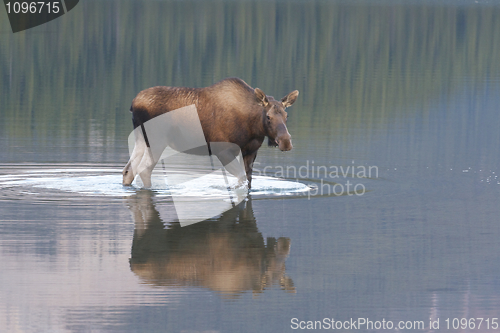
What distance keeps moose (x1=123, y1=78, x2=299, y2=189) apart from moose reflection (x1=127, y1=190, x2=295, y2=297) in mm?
2180

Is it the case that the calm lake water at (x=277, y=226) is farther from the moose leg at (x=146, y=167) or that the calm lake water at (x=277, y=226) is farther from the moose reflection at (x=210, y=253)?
Result: the moose leg at (x=146, y=167)

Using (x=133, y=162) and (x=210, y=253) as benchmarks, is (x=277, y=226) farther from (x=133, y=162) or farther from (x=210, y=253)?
(x=133, y=162)

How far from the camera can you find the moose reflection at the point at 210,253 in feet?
37.3

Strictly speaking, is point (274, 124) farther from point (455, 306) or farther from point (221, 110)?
point (455, 306)

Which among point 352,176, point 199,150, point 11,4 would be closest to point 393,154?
point 352,176

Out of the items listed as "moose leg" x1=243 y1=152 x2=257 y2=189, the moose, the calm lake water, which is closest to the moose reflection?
the calm lake water

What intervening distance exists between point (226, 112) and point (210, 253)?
208 inches

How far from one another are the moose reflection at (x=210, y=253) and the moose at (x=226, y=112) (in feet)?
7.15

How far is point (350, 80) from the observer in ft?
159

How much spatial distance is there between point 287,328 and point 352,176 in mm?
9483

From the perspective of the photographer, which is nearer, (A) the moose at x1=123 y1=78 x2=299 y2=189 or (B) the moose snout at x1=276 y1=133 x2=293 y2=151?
(B) the moose snout at x1=276 y1=133 x2=293 y2=151

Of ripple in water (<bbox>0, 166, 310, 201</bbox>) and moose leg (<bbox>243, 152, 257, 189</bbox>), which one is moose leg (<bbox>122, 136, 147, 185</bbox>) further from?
moose leg (<bbox>243, 152, 257, 189</bbox>)

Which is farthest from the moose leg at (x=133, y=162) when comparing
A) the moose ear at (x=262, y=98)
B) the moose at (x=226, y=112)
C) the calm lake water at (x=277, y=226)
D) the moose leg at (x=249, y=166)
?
the moose ear at (x=262, y=98)

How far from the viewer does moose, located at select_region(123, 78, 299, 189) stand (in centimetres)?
1717
